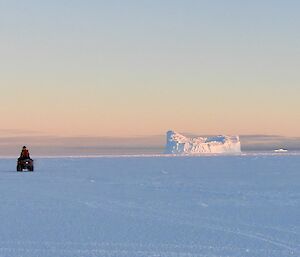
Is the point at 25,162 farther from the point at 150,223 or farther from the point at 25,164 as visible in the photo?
the point at 150,223

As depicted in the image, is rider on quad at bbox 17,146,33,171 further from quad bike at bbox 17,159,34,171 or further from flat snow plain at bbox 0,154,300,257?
flat snow plain at bbox 0,154,300,257

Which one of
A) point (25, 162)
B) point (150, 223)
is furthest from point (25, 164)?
point (150, 223)

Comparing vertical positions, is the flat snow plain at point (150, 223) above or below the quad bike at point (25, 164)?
below

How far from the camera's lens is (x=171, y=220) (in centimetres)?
1182

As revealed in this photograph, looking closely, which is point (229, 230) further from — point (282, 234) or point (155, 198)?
point (155, 198)

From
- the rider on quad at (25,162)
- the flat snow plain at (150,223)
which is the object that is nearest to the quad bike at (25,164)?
the rider on quad at (25,162)

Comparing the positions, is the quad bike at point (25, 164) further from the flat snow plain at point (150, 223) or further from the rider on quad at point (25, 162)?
the flat snow plain at point (150, 223)

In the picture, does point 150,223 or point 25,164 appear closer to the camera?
point 150,223

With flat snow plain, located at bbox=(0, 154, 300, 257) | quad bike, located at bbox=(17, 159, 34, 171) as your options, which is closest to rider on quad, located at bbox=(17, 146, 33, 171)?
quad bike, located at bbox=(17, 159, 34, 171)

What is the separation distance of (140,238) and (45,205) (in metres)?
5.44

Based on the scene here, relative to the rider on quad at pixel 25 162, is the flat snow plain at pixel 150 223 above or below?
below

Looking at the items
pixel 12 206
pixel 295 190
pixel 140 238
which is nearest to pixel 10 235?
pixel 140 238

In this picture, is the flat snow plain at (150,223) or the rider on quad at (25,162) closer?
the flat snow plain at (150,223)

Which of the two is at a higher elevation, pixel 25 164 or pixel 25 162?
pixel 25 162
